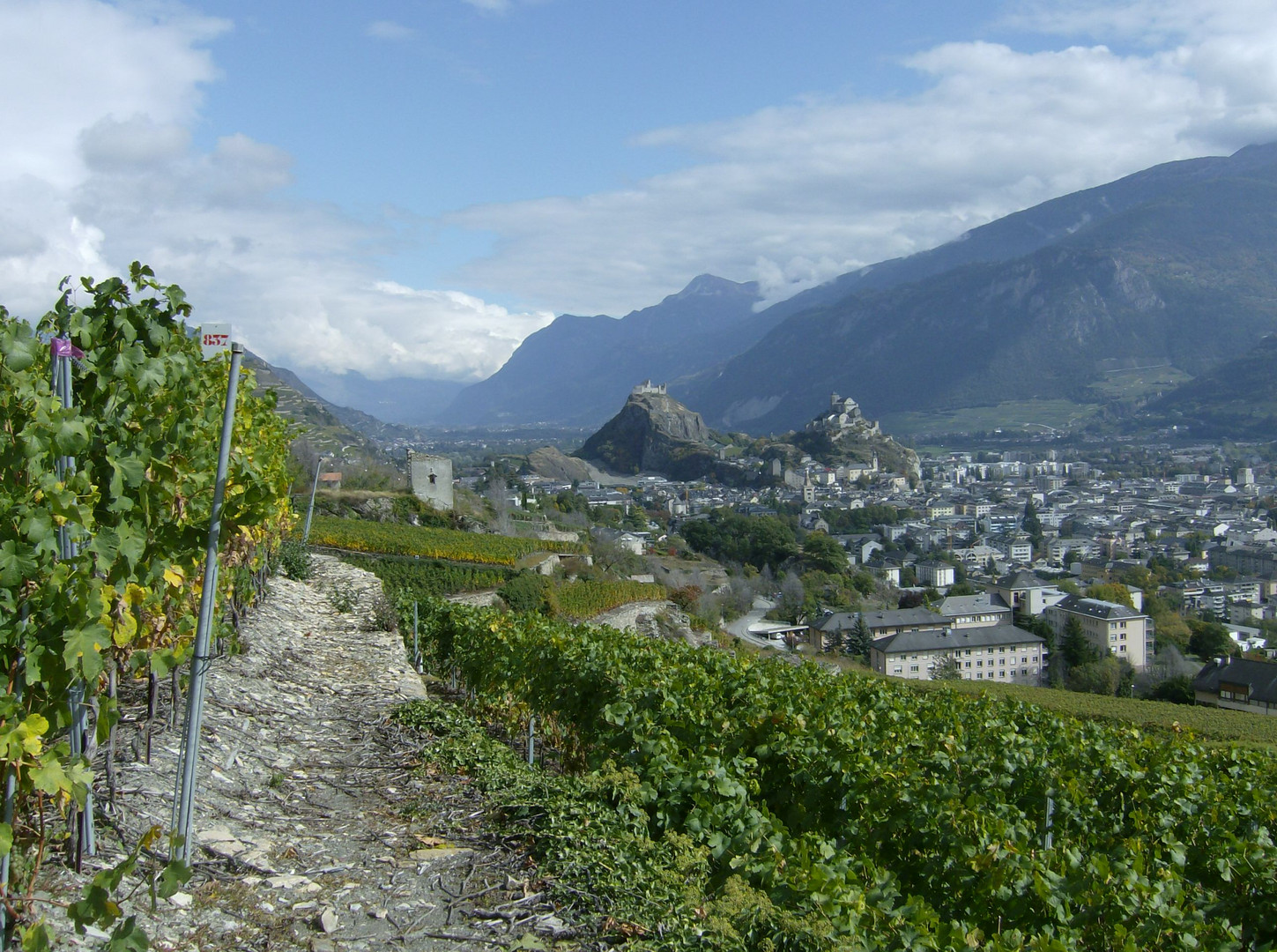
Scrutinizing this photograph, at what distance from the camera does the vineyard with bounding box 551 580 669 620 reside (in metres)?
21.6

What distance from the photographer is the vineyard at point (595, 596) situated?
21.6 m

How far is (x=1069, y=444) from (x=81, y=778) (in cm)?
14953

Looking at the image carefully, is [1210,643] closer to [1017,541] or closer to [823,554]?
[823,554]

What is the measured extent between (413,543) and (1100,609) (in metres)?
32.4

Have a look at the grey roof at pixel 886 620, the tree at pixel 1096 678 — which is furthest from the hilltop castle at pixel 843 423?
the tree at pixel 1096 678

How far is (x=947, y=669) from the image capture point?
105 ft

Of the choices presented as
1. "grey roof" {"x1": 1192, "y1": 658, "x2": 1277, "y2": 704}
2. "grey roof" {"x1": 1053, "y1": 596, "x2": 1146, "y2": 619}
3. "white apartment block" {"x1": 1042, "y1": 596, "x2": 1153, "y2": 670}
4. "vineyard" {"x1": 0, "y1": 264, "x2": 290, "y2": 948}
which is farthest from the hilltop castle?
"vineyard" {"x1": 0, "y1": 264, "x2": 290, "y2": 948}

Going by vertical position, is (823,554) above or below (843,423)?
below

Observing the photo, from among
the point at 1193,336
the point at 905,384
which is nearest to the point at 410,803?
the point at 1193,336

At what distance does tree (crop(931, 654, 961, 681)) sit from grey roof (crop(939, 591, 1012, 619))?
922 centimetres

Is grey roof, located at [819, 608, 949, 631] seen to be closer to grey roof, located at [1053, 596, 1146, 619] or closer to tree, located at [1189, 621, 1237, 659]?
grey roof, located at [1053, 596, 1146, 619]

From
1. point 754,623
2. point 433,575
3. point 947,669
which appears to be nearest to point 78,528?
point 433,575

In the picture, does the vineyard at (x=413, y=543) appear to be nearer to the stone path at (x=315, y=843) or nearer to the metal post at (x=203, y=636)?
the stone path at (x=315, y=843)

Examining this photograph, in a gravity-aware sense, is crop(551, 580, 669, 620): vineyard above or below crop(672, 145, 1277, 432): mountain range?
below
